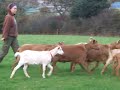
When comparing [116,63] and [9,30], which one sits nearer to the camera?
[116,63]

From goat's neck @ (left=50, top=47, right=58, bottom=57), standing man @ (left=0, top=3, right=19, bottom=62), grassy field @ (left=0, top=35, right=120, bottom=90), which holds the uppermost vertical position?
standing man @ (left=0, top=3, right=19, bottom=62)

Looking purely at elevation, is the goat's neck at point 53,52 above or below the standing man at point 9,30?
below

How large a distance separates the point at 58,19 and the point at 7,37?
42.1 m

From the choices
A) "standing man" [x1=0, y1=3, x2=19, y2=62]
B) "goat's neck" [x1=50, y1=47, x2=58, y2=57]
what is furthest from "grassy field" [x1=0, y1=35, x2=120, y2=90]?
"standing man" [x1=0, y1=3, x2=19, y2=62]

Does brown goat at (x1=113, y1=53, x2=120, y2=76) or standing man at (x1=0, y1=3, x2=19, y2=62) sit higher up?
standing man at (x1=0, y1=3, x2=19, y2=62)

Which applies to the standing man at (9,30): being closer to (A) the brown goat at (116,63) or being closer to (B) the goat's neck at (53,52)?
(B) the goat's neck at (53,52)

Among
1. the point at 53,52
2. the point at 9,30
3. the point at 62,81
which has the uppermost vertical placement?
the point at 9,30

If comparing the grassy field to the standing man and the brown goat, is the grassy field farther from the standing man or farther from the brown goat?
the standing man

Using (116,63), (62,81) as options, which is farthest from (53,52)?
(116,63)

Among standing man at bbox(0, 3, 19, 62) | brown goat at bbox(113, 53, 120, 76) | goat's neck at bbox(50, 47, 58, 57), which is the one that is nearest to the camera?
goat's neck at bbox(50, 47, 58, 57)

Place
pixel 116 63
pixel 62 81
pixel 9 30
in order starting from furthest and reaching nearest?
pixel 9 30, pixel 116 63, pixel 62 81

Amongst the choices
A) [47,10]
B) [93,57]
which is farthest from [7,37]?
[47,10]

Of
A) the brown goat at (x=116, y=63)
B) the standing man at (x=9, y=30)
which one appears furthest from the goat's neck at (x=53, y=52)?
the standing man at (x=9, y=30)

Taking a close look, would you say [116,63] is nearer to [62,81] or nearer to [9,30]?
[62,81]
